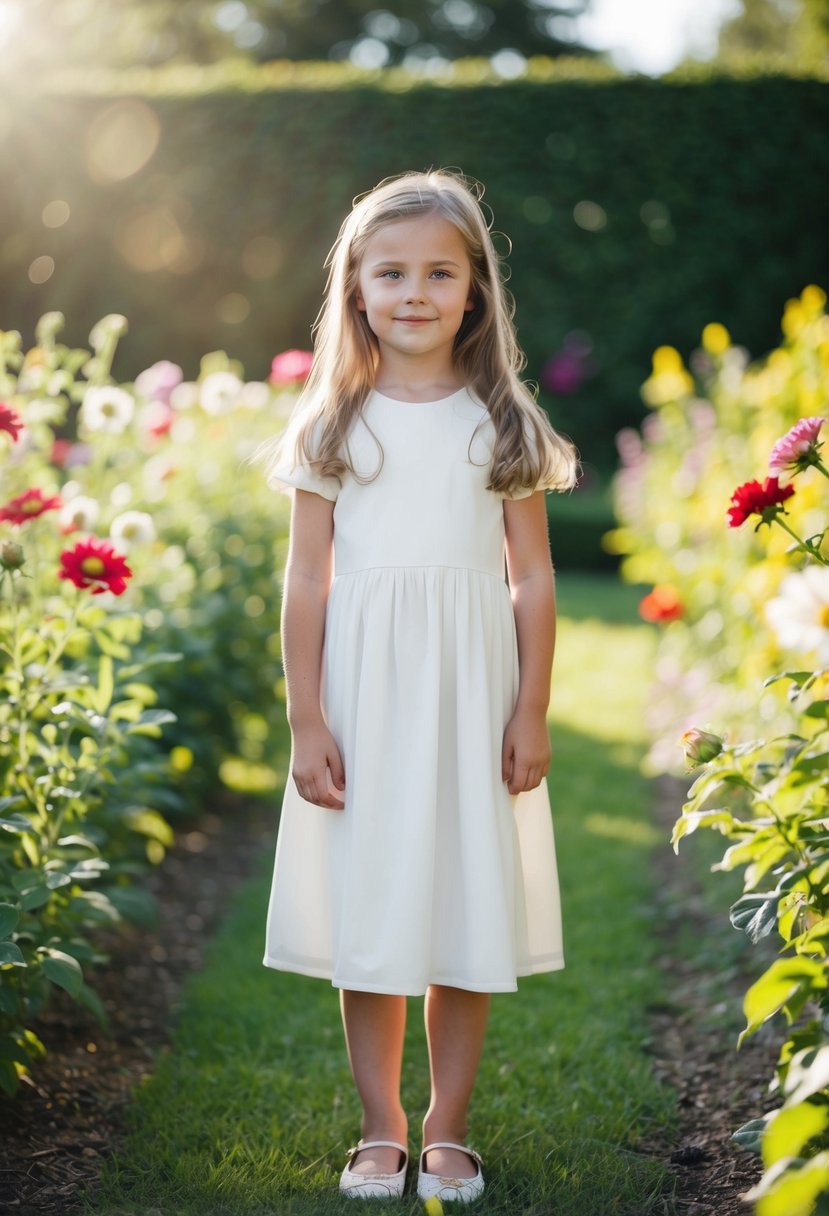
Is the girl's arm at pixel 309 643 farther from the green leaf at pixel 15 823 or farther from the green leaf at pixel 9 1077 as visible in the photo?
the green leaf at pixel 9 1077

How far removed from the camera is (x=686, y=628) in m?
4.24

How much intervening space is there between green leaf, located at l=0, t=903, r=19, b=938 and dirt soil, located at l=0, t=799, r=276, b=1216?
0.39 metres

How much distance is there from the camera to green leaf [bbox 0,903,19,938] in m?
1.67

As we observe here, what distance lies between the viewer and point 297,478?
1.85 metres

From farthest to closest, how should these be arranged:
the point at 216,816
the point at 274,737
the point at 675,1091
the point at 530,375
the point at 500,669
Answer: the point at 530,375, the point at 274,737, the point at 216,816, the point at 675,1091, the point at 500,669

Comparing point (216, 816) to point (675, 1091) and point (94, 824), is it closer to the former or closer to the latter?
point (94, 824)

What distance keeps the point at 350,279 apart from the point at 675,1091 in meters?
1.46

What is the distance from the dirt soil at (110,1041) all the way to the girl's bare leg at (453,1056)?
507 mm

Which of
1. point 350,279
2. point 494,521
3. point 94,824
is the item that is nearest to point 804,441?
point 494,521

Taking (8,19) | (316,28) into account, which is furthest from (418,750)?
(316,28)

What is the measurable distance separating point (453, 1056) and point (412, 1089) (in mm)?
378

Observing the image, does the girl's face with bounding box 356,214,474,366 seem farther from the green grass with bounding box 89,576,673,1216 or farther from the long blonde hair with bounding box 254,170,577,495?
the green grass with bounding box 89,576,673,1216

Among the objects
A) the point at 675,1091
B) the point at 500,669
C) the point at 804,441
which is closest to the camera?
the point at 804,441

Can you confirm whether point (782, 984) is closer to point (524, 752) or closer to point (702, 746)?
point (702, 746)
